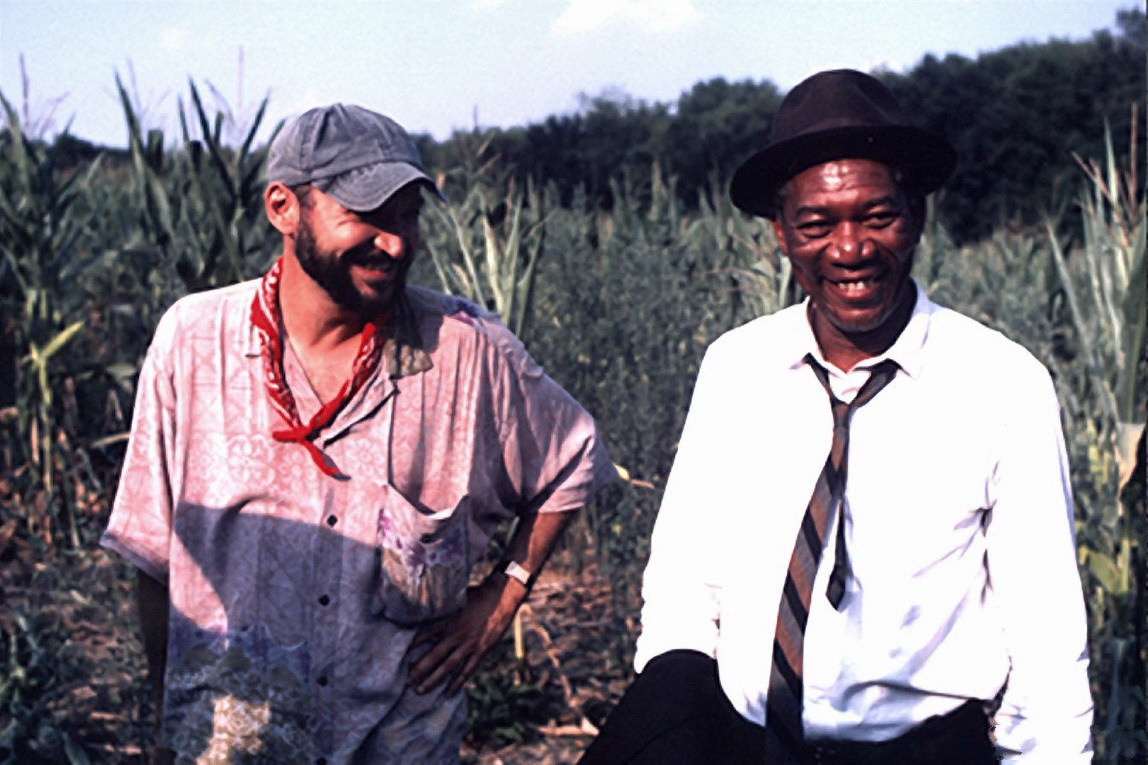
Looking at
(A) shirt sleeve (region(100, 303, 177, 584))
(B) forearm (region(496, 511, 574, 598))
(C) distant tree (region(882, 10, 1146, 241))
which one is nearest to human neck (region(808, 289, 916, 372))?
(B) forearm (region(496, 511, 574, 598))

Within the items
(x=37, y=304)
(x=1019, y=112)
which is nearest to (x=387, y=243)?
(x=37, y=304)

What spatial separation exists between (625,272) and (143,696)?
3.35 metres

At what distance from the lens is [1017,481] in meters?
1.68

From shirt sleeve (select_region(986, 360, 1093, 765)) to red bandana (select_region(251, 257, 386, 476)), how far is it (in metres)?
1.09

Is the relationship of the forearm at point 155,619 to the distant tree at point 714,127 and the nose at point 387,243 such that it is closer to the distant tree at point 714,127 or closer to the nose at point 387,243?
the nose at point 387,243

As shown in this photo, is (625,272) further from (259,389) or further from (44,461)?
(259,389)

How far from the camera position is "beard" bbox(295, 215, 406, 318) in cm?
213

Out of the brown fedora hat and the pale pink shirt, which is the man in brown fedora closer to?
the brown fedora hat

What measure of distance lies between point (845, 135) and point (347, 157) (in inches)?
33.0

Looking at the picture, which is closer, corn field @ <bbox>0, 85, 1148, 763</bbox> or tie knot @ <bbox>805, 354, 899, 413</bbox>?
tie knot @ <bbox>805, 354, 899, 413</bbox>

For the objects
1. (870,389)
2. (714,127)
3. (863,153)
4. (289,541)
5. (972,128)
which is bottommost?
(289,541)

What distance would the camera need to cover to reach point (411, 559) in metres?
2.14

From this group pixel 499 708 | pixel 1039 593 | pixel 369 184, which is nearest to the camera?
pixel 1039 593

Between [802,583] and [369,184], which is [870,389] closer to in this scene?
[802,583]
